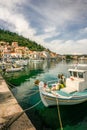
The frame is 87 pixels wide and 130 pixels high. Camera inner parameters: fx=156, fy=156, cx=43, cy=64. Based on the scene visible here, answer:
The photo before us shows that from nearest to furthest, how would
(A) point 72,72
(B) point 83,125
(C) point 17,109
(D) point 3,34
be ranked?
(C) point 17,109, (B) point 83,125, (A) point 72,72, (D) point 3,34

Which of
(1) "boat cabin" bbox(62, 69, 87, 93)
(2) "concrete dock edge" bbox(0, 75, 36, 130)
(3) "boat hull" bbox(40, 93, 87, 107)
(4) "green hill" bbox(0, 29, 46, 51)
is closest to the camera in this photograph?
(2) "concrete dock edge" bbox(0, 75, 36, 130)

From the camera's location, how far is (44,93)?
1287 cm

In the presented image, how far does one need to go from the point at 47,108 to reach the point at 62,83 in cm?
320

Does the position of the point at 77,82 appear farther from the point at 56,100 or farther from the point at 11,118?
the point at 11,118

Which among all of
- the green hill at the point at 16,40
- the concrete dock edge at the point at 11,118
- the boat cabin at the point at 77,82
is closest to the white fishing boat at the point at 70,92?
the boat cabin at the point at 77,82

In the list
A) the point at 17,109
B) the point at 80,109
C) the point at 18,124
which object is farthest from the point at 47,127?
the point at 80,109

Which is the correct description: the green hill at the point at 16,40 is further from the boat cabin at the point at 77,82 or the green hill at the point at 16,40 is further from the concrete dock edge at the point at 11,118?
the concrete dock edge at the point at 11,118

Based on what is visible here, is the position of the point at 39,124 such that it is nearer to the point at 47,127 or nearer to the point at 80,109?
the point at 47,127

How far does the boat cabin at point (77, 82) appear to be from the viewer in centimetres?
1387

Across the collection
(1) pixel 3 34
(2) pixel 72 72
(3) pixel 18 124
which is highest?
(1) pixel 3 34

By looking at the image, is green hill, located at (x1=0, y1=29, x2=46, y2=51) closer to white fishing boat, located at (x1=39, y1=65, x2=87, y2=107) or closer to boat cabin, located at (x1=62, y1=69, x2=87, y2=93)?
boat cabin, located at (x1=62, y1=69, x2=87, y2=93)

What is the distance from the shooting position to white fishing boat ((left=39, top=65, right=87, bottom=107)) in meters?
12.7

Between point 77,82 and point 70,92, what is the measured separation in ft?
3.55

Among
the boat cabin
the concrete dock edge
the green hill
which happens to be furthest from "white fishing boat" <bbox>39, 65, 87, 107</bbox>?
the green hill
